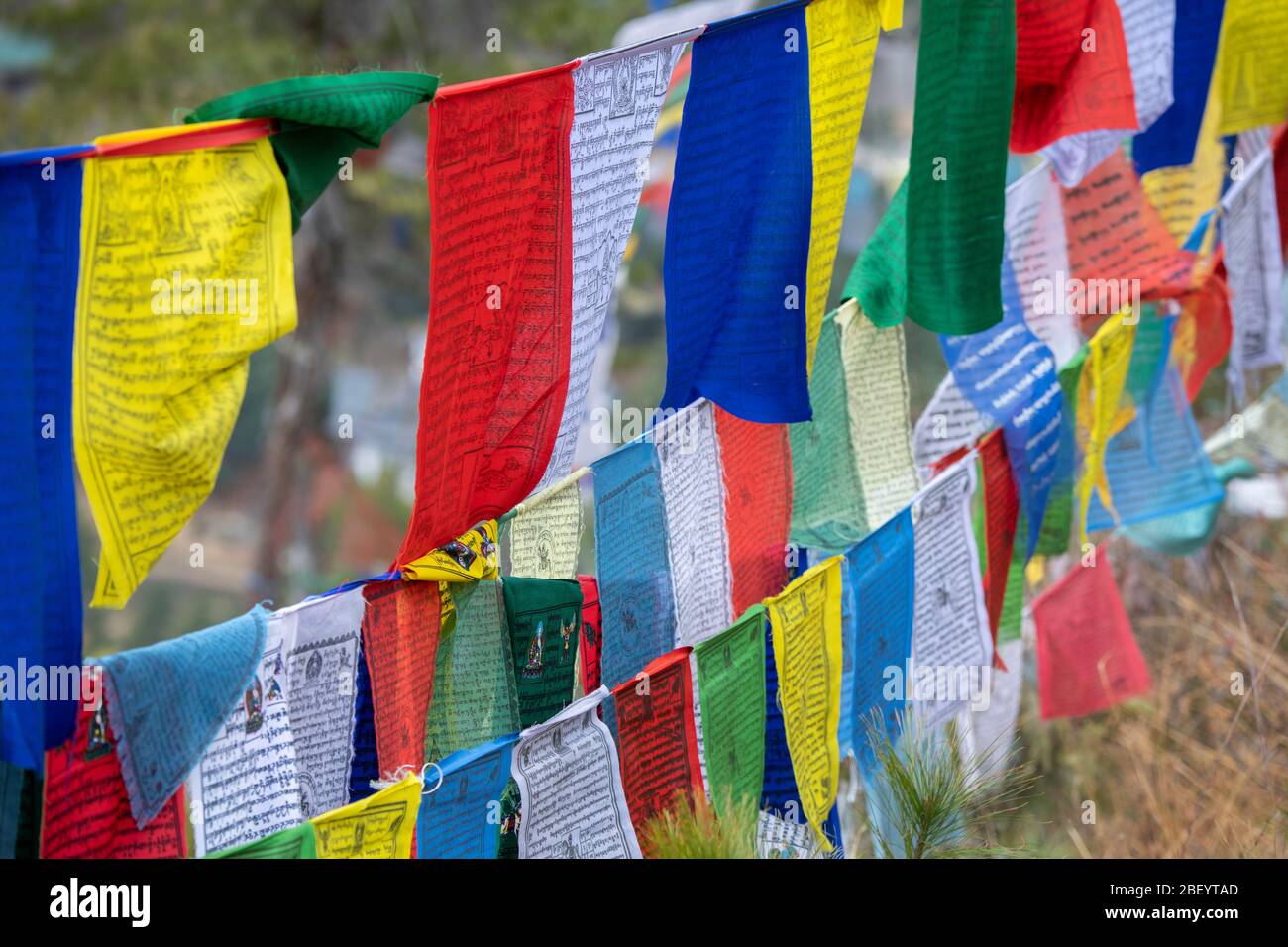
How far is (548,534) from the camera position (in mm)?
2322

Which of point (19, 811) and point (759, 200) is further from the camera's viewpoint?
point (759, 200)

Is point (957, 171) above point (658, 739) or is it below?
above

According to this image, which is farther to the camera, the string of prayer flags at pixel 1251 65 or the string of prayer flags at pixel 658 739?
the string of prayer flags at pixel 1251 65

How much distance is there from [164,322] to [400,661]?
0.65 meters

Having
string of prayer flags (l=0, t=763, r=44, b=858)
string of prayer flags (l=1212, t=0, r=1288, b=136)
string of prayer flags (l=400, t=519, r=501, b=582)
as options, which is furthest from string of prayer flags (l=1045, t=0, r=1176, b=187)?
string of prayer flags (l=0, t=763, r=44, b=858)

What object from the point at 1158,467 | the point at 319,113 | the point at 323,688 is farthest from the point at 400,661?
the point at 1158,467

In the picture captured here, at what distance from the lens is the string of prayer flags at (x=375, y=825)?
5.45ft

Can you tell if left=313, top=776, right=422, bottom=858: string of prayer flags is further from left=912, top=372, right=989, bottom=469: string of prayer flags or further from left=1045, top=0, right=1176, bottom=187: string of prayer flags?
left=1045, top=0, right=1176, bottom=187: string of prayer flags

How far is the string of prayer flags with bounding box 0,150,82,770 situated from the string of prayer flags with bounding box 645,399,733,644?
1.13 m

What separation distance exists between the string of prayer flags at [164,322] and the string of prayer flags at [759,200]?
2.73 ft

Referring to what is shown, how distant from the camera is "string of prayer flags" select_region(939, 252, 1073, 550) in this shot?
3.13 meters

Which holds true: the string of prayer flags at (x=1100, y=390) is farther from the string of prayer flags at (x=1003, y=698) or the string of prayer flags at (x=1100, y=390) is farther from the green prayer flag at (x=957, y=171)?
the green prayer flag at (x=957, y=171)

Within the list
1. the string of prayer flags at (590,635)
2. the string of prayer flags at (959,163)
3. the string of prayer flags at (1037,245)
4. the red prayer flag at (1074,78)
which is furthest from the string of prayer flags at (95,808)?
the string of prayer flags at (1037,245)

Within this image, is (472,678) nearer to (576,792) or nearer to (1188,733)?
(576,792)
